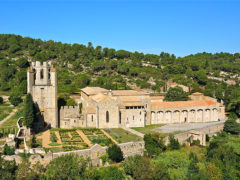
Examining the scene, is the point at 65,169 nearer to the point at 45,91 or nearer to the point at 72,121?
the point at 72,121

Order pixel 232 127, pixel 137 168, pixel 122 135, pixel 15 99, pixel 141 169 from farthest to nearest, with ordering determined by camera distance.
→ 1. pixel 15 99
2. pixel 232 127
3. pixel 122 135
4. pixel 137 168
5. pixel 141 169

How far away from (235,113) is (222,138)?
1376 cm

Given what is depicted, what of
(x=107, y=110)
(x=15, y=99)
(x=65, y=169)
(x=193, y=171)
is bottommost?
(x=193, y=171)

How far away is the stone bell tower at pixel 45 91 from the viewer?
3525 centimetres

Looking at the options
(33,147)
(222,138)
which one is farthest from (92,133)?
(222,138)

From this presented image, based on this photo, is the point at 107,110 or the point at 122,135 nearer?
the point at 122,135

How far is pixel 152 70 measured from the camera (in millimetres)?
85312

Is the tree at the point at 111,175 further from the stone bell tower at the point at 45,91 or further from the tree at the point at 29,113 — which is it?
the stone bell tower at the point at 45,91

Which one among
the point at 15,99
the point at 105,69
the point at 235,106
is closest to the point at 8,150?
the point at 15,99

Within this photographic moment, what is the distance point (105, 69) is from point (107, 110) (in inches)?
1897

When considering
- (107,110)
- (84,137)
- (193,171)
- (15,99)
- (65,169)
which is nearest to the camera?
(65,169)

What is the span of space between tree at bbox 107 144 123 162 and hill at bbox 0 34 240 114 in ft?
123

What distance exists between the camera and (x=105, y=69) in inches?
3324

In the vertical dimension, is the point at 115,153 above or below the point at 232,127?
below
